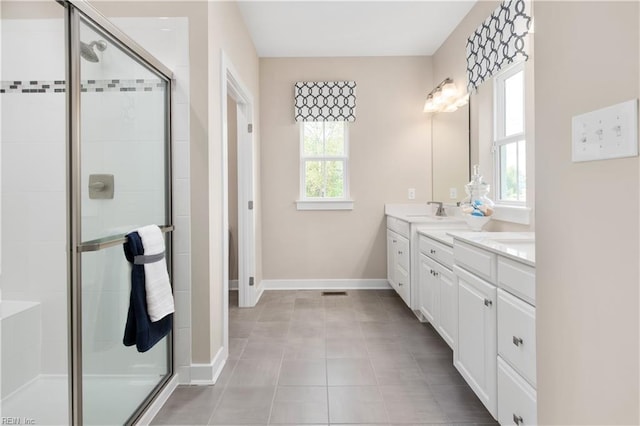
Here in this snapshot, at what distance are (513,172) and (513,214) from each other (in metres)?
0.34

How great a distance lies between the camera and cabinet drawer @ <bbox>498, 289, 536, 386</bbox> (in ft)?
4.42

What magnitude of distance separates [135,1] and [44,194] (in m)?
1.21

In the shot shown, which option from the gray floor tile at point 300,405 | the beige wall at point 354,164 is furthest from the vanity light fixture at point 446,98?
the gray floor tile at point 300,405

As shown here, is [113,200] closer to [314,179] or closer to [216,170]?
[216,170]

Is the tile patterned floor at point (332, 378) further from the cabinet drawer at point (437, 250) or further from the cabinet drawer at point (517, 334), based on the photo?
the cabinet drawer at point (437, 250)

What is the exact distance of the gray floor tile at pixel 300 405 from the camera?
5.91 feet

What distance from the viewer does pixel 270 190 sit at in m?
4.27

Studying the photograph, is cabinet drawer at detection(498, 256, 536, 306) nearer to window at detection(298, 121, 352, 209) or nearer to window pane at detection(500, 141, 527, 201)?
window pane at detection(500, 141, 527, 201)

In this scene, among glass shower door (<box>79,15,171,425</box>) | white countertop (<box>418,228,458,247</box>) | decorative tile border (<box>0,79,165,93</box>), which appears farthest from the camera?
white countertop (<box>418,228,458,247</box>)

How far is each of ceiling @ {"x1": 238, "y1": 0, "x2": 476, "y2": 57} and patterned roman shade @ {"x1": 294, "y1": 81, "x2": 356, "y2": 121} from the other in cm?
36

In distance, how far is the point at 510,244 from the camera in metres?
1.88

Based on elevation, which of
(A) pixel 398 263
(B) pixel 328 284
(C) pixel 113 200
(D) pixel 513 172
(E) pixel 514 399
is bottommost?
(B) pixel 328 284

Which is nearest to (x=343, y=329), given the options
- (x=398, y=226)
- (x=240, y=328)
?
(x=240, y=328)

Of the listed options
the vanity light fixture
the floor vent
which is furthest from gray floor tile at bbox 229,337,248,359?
the vanity light fixture
